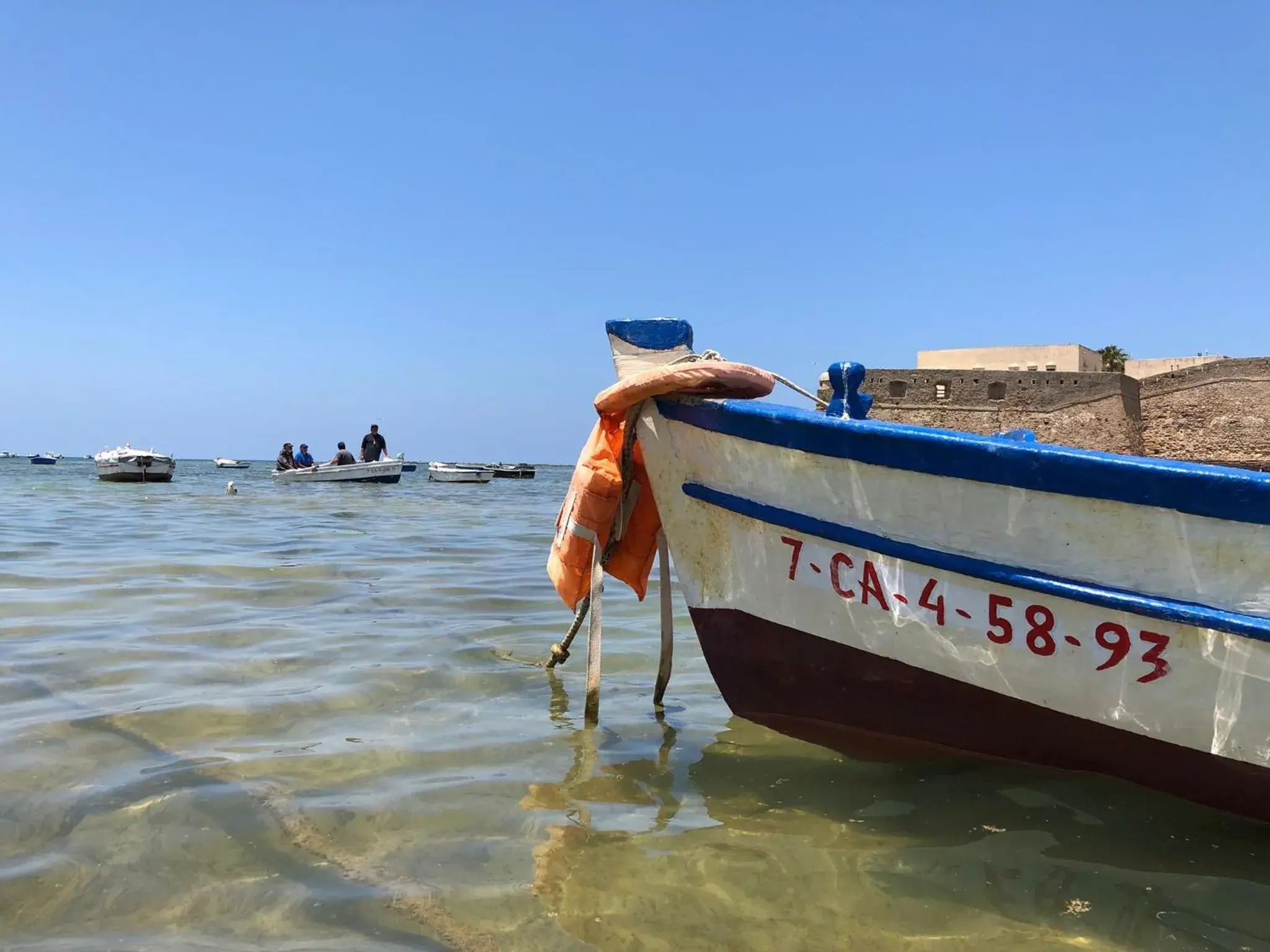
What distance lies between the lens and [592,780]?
123 inches

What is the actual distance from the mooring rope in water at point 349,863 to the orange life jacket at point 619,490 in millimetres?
1483

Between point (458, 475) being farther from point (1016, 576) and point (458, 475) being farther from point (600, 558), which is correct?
point (1016, 576)

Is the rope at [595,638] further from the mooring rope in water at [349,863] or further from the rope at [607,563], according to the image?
the mooring rope in water at [349,863]

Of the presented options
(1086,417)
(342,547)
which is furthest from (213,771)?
(1086,417)

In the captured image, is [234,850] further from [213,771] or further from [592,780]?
[592,780]

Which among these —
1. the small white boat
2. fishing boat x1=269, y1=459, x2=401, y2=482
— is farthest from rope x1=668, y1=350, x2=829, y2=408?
the small white boat

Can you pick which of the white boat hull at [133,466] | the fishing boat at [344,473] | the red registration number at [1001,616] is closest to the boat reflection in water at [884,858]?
the red registration number at [1001,616]

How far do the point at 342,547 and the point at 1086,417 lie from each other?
30.3 meters

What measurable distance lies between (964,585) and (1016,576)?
164 mm

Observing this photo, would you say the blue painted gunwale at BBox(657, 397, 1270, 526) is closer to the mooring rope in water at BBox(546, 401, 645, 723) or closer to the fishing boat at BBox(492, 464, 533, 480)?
the mooring rope in water at BBox(546, 401, 645, 723)

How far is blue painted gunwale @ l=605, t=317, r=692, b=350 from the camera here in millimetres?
3604

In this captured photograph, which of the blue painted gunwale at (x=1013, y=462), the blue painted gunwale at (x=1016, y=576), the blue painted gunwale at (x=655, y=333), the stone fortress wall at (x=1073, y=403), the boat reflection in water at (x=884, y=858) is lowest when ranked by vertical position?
the boat reflection in water at (x=884, y=858)

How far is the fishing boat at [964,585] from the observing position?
95.4 inches

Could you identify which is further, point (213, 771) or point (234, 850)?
point (213, 771)
